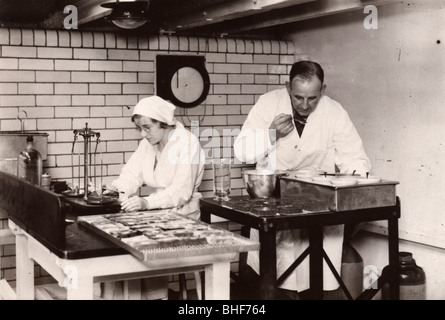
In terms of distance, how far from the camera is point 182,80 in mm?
5930

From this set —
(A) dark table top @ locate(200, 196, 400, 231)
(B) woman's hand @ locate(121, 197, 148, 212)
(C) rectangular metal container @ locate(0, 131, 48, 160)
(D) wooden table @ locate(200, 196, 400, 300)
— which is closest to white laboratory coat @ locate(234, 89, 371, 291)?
(D) wooden table @ locate(200, 196, 400, 300)

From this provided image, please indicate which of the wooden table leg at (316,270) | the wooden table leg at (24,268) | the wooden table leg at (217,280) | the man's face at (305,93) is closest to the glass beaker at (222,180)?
the wooden table leg at (316,270)

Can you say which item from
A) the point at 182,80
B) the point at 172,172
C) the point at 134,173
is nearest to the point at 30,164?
the point at 134,173

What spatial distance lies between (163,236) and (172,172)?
4.96ft

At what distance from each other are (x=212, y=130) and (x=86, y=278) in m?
3.28

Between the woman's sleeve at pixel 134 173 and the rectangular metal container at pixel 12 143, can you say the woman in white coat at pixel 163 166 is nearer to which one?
the woman's sleeve at pixel 134 173

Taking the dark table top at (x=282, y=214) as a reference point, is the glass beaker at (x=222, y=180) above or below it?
above

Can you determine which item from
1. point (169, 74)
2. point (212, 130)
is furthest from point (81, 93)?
point (212, 130)

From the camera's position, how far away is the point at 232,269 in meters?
6.39

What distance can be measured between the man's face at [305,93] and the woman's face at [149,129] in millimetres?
1022

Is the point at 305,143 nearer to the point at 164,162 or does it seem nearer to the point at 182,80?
the point at 164,162

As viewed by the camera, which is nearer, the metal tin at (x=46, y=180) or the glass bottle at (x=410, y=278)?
the glass bottle at (x=410, y=278)

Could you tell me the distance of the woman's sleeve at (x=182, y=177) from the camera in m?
4.54
